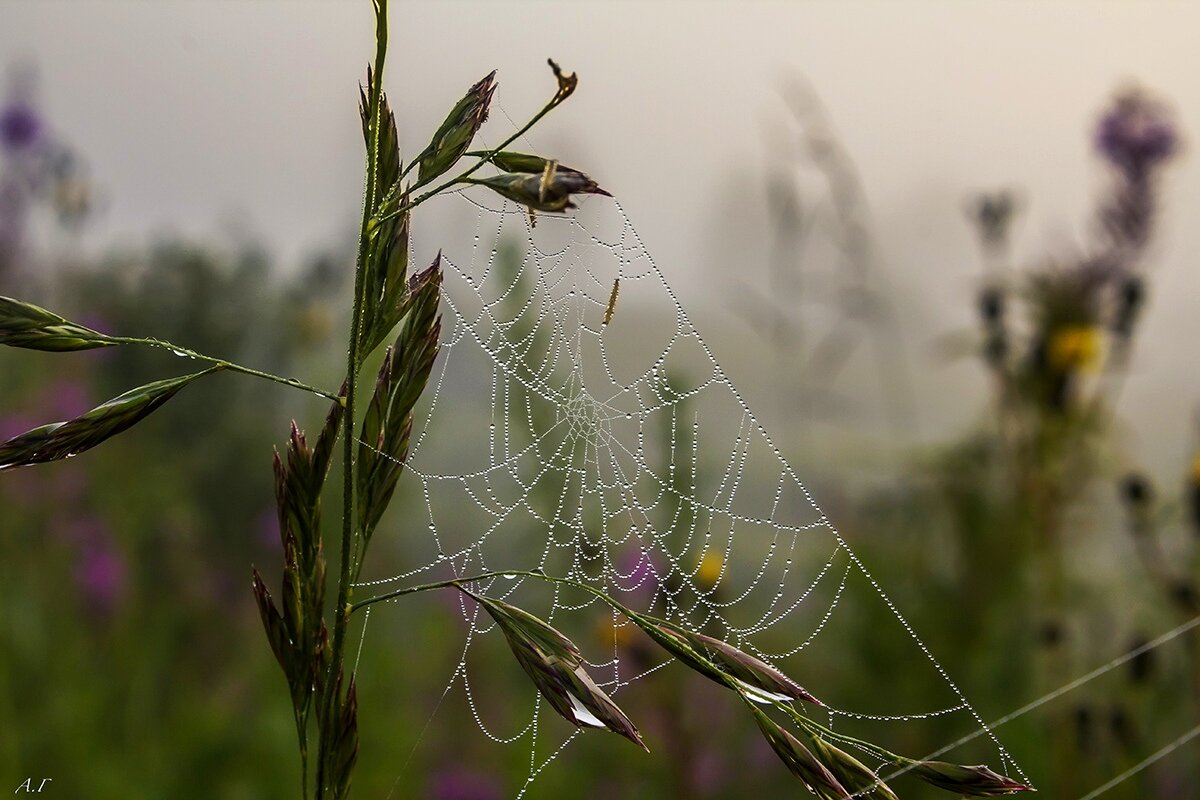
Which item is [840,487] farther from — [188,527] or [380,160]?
[380,160]

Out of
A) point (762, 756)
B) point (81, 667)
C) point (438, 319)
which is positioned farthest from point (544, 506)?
point (438, 319)

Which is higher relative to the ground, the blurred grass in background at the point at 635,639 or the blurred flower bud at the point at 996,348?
the blurred flower bud at the point at 996,348

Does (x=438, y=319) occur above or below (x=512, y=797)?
above

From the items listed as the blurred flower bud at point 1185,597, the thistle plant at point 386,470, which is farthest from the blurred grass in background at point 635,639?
the thistle plant at point 386,470

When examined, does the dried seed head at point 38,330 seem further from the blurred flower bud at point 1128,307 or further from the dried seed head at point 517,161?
the blurred flower bud at point 1128,307

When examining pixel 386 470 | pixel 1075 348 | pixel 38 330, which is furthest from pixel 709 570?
pixel 38 330

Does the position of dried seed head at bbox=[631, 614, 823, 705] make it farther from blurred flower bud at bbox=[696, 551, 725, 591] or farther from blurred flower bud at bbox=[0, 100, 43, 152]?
blurred flower bud at bbox=[0, 100, 43, 152]
